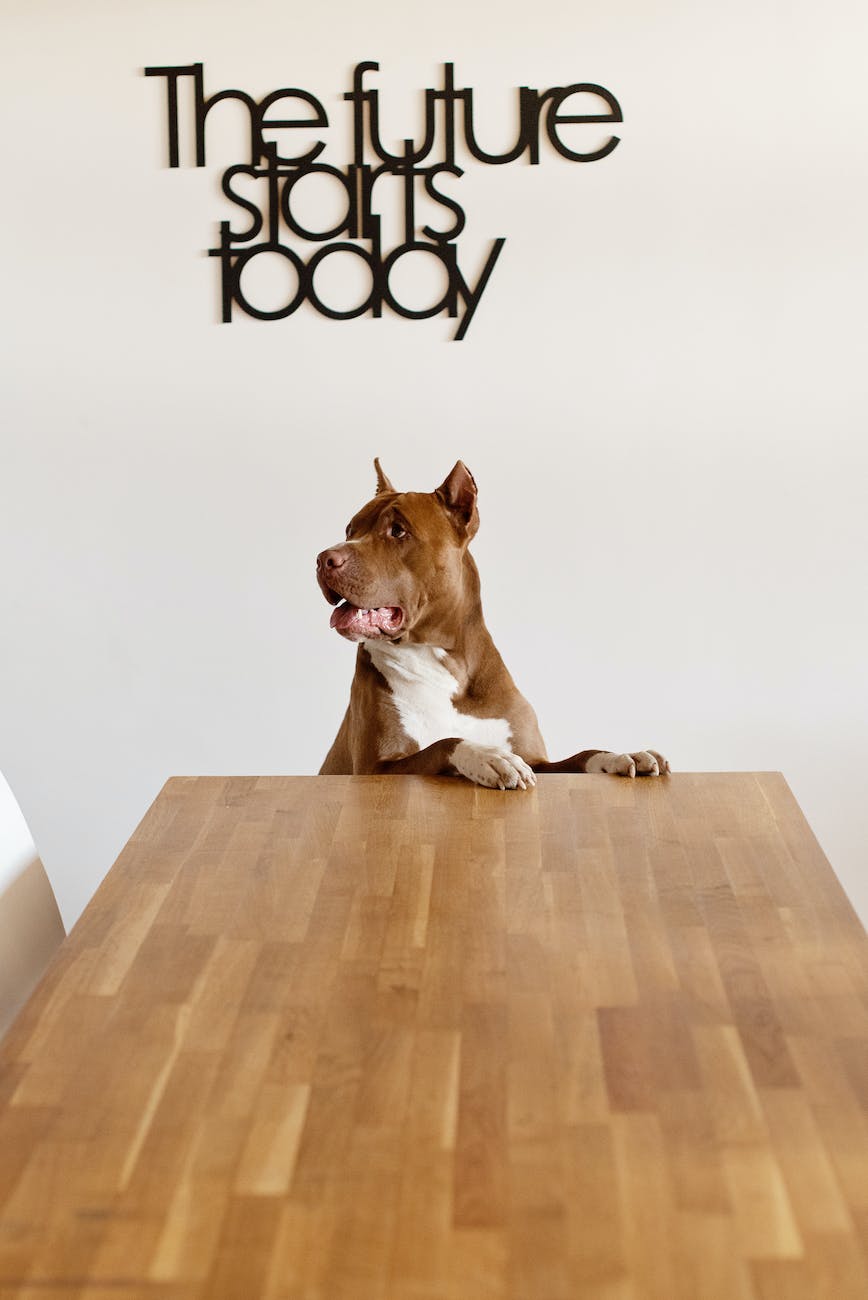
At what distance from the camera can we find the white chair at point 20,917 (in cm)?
161

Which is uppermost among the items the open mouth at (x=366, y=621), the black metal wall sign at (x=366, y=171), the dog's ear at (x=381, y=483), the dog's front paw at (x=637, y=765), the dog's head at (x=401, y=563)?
the black metal wall sign at (x=366, y=171)

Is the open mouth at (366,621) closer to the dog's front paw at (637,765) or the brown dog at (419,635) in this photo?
the brown dog at (419,635)

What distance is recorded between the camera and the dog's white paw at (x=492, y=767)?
76.7 inches

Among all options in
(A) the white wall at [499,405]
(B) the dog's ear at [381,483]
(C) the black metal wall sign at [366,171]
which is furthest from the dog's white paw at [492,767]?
(C) the black metal wall sign at [366,171]

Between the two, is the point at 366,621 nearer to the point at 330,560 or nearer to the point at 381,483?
the point at 330,560

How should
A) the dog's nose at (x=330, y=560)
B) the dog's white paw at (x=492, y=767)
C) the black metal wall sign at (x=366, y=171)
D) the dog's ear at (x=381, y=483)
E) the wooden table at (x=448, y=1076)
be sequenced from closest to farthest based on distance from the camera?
the wooden table at (x=448, y=1076) → the dog's white paw at (x=492, y=767) → the dog's nose at (x=330, y=560) → the dog's ear at (x=381, y=483) → the black metal wall sign at (x=366, y=171)

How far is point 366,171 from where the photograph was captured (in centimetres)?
342

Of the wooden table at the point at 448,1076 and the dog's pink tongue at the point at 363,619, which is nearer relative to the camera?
the wooden table at the point at 448,1076

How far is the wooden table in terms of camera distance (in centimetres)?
85

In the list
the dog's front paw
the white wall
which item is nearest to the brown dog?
the dog's front paw

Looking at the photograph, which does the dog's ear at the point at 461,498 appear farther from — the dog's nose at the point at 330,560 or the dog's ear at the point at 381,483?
the dog's nose at the point at 330,560

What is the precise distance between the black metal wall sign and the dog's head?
1185 mm

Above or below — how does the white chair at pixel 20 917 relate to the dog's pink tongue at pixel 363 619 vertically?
below

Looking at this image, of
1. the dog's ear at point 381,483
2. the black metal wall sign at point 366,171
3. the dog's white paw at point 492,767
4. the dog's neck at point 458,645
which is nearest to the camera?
the dog's white paw at point 492,767
